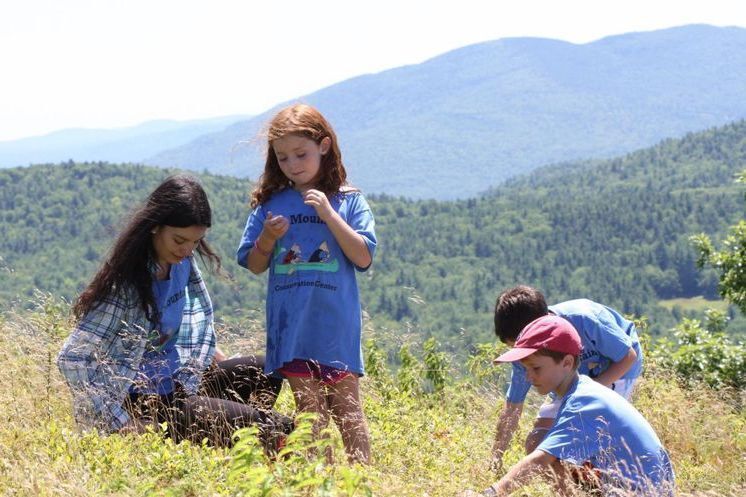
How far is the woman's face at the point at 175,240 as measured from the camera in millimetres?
4047

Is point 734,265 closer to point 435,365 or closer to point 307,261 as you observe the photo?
point 435,365

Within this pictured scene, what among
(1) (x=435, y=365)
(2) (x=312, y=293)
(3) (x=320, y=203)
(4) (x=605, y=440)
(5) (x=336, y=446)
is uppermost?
(3) (x=320, y=203)

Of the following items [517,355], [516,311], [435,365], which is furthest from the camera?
[435,365]

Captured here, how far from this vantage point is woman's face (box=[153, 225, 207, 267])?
13.3ft

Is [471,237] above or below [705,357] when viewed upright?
below

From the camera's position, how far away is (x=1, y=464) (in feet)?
9.95

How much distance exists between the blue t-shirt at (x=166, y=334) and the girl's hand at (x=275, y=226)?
2.30 ft

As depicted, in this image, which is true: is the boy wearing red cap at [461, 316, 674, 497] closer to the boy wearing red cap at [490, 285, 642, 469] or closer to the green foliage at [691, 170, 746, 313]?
the boy wearing red cap at [490, 285, 642, 469]

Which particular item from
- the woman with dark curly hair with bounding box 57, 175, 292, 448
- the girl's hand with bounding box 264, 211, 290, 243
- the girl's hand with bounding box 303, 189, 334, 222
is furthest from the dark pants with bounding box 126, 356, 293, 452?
the girl's hand with bounding box 303, 189, 334, 222

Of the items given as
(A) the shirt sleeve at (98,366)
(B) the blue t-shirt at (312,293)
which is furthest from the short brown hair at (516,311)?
(A) the shirt sleeve at (98,366)

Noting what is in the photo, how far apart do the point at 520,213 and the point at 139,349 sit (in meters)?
137

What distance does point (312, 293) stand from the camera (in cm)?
380

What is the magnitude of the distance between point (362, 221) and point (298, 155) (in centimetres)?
42

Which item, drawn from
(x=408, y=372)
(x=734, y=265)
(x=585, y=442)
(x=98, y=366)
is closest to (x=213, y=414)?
(x=98, y=366)
